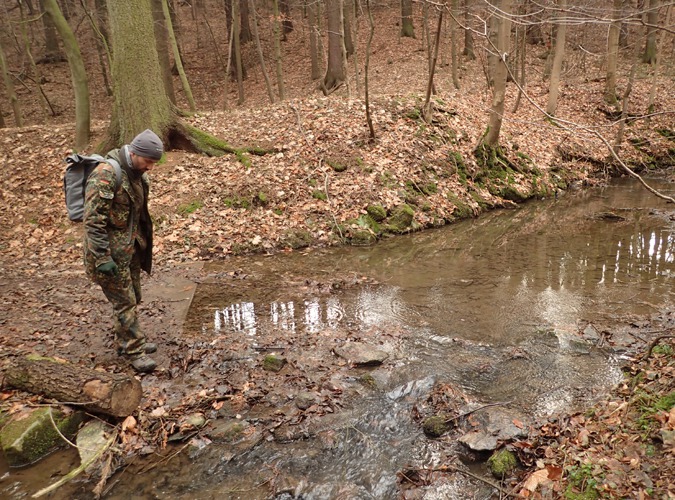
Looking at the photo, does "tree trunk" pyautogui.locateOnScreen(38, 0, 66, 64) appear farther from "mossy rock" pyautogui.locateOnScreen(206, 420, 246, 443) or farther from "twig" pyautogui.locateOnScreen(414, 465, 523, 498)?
"twig" pyautogui.locateOnScreen(414, 465, 523, 498)

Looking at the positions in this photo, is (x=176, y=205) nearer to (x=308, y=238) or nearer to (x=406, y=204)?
(x=308, y=238)

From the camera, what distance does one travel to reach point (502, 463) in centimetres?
351

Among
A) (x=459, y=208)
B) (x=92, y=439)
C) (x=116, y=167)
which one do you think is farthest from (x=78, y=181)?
(x=459, y=208)

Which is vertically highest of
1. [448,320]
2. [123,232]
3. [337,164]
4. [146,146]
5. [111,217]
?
[146,146]

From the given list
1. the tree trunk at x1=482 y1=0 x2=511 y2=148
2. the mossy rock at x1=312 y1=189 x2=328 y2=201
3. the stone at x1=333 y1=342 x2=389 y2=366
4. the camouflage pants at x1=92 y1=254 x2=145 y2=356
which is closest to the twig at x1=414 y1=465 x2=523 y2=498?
the stone at x1=333 y1=342 x2=389 y2=366

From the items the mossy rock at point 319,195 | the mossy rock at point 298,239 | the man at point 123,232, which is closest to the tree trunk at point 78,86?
the mossy rock at point 319,195

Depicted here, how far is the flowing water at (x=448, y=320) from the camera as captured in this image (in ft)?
12.0

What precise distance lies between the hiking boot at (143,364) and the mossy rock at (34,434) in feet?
2.78

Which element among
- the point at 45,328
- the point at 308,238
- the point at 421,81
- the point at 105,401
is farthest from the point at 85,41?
the point at 105,401

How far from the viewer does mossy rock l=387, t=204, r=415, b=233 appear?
10102 millimetres

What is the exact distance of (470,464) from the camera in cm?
366

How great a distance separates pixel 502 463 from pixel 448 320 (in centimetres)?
273

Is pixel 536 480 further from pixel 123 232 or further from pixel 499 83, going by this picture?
pixel 499 83

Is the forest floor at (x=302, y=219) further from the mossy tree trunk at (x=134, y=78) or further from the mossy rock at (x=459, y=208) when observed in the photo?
the mossy tree trunk at (x=134, y=78)
